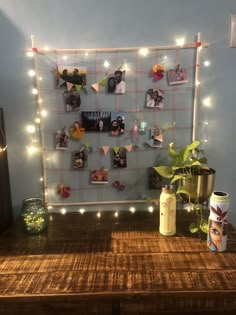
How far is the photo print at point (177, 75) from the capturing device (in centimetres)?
137

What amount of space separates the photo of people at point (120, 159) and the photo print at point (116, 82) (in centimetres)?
31

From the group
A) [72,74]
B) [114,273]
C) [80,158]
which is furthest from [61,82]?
[114,273]

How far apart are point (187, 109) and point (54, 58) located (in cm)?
72

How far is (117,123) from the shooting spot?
140cm

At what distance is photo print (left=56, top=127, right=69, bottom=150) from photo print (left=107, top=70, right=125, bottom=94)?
1.04 feet

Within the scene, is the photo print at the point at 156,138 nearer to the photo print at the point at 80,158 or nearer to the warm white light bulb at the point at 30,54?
the photo print at the point at 80,158

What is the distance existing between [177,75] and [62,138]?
670mm

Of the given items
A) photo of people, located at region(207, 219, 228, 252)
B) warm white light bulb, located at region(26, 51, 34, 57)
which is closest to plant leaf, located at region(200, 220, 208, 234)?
photo of people, located at region(207, 219, 228, 252)

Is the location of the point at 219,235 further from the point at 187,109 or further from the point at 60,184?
the point at 60,184

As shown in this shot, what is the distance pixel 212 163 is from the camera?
4.87ft

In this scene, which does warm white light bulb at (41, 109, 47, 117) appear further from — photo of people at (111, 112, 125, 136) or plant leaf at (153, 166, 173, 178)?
plant leaf at (153, 166, 173, 178)

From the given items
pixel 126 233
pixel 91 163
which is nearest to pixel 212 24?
pixel 91 163

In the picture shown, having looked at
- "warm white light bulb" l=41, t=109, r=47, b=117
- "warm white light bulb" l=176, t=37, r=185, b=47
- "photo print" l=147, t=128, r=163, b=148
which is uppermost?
"warm white light bulb" l=176, t=37, r=185, b=47

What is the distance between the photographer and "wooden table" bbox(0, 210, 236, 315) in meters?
0.83
